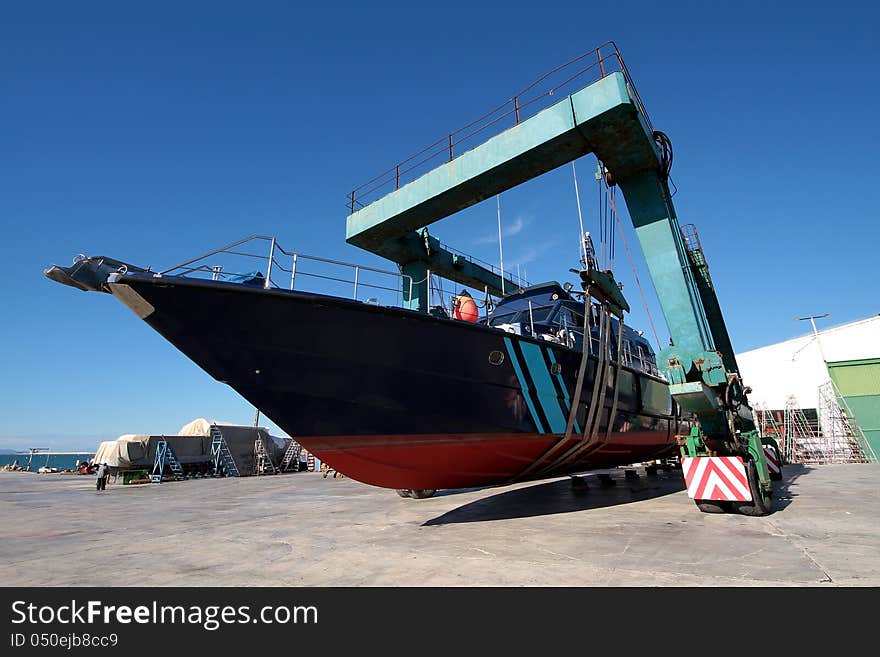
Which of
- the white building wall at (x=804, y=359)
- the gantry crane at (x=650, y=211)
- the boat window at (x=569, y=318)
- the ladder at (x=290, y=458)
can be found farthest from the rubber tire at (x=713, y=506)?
the white building wall at (x=804, y=359)

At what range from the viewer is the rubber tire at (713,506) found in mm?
6320

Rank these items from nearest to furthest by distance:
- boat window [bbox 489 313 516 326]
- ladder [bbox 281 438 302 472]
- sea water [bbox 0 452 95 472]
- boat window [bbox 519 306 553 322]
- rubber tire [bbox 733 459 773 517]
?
1. rubber tire [bbox 733 459 773 517]
2. boat window [bbox 519 306 553 322]
3. boat window [bbox 489 313 516 326]
4. ladder [bbox 281 438 302 472]
5. sea water [bbox 0 452 95 472]

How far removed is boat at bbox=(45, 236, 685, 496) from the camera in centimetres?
460

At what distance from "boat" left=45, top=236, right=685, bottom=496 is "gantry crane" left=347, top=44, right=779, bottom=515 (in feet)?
4.58

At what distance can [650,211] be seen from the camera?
6.80 m

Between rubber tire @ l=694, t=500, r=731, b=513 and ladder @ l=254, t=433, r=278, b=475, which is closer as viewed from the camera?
rubber tire @ l=694, t=500, r=731, b=513

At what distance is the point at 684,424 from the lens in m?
12.0

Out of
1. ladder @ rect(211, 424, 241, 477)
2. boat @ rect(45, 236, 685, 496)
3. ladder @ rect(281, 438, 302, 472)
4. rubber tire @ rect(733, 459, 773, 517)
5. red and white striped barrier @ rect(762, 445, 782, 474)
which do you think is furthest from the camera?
ladder @ rect(281, 438, 302, 472)

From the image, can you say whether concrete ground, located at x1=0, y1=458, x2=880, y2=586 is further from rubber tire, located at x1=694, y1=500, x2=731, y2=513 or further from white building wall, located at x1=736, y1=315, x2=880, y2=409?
white building wall, located at x1=736, y1=315, x2=880, y2=409

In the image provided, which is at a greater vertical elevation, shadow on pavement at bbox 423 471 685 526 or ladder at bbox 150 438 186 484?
ladder at bbox 150 438 186 484

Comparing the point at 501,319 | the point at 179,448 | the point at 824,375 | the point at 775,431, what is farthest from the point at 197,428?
the point at 824,375

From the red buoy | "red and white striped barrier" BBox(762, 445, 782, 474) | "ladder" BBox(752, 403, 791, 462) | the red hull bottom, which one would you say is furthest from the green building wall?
the red buoy

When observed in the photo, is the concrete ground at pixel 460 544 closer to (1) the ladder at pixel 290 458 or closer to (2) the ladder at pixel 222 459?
(2) the ladder at pixel 222 459
